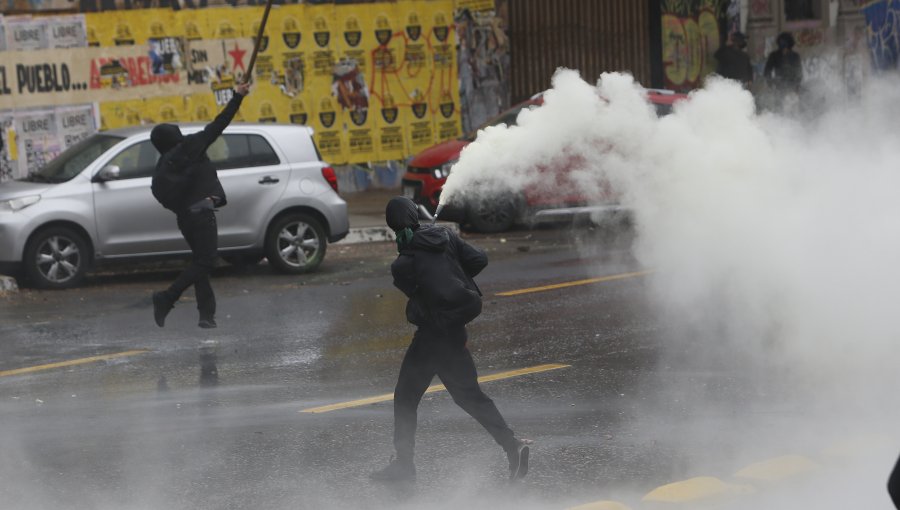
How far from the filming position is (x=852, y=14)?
27688 millimetres

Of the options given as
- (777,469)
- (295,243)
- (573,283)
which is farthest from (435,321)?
(295,243)

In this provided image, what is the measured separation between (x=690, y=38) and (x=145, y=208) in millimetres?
14284

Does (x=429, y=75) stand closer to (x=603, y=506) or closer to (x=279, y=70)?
(x=279, y=70)

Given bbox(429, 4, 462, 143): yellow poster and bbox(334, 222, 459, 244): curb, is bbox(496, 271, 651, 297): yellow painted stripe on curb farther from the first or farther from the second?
bbox(429, 4, 462, 143): yellow poster

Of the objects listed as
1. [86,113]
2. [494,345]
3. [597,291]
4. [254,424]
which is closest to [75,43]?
[86,113]

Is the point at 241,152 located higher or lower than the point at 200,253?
higher

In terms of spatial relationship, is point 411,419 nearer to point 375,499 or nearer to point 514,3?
point 375,499

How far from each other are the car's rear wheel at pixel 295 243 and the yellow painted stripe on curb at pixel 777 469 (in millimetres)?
8574

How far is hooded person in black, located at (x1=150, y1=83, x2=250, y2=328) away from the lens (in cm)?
1145

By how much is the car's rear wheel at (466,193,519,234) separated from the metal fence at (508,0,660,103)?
5.67 m

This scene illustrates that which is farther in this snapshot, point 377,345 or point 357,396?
point 377,345

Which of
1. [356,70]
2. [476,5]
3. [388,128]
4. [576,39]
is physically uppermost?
[476,5]

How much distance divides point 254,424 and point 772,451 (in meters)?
3.12

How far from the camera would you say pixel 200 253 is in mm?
11555
